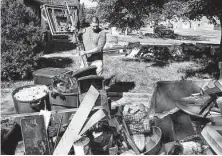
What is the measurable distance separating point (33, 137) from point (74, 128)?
0.64 metres

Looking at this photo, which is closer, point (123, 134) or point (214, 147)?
point (214, 147)

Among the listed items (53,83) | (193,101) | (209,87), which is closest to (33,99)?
(53,83)

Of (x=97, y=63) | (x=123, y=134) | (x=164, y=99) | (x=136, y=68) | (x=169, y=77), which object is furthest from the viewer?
(x=136, y=68)

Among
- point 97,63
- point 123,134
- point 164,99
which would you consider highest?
point 97,63

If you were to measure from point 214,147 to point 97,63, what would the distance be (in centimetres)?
350

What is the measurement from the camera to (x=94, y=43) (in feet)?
20.0

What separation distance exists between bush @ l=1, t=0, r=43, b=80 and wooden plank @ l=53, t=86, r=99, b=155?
4.85 m

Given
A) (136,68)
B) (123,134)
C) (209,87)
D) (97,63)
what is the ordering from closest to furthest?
(123,134)
(209,87)
(97,63)
(136,68)

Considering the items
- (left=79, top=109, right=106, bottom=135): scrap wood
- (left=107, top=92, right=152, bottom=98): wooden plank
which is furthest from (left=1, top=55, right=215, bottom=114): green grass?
(left=79, top=109, right=106, bottom=135): scrap wood

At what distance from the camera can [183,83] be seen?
5332 mm

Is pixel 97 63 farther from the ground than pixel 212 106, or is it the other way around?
pixel 97 63

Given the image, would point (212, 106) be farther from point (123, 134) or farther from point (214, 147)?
point (123, 134)

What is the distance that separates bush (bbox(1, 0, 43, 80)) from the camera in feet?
27.0

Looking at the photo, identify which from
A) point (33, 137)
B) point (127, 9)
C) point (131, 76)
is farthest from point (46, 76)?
point (127, 9)
